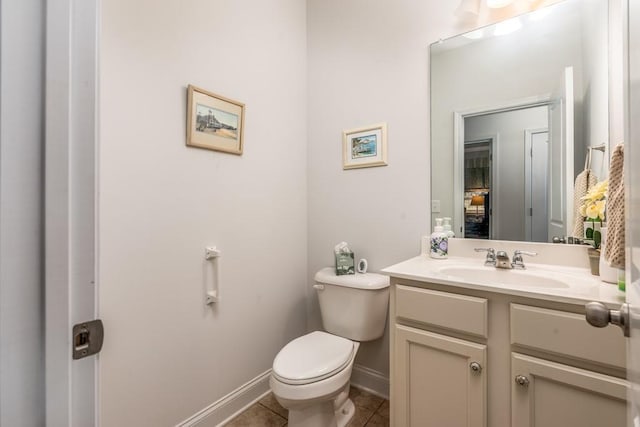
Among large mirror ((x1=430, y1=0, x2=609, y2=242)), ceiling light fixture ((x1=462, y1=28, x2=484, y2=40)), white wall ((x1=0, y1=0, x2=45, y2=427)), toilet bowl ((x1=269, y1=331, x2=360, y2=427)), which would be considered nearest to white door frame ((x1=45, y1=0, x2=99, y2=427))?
white wall ((x1=0, y1=0, x2=45, y2=427))

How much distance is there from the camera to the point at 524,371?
98 cm

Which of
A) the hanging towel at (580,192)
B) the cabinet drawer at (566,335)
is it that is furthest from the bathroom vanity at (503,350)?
the hanging towel at (580,192)

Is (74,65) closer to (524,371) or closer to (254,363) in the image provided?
(524,371)

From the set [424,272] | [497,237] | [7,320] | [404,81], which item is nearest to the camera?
[7,320]

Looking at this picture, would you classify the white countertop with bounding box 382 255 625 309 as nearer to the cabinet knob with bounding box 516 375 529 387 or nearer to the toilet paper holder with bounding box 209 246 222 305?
the cabinet knob with bounding box 516 375 529 387

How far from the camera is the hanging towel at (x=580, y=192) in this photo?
1246mm

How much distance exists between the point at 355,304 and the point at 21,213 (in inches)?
56.8

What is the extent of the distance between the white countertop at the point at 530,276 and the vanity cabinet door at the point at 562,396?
8.7 inches

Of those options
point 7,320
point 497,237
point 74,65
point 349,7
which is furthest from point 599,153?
point 7,320

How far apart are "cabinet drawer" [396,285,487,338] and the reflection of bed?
550 mm

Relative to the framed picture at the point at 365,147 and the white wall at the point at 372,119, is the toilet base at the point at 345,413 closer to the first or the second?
the white wall at the point at 372,119

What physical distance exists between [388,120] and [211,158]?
1.03m

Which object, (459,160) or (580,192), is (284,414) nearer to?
(459,160)

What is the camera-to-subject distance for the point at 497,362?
1.04 metres
